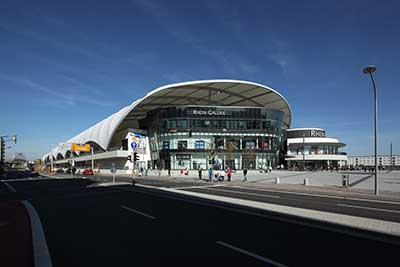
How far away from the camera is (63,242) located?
7.65 metres

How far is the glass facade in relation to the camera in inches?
2709

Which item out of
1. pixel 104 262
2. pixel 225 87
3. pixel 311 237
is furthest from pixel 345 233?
pixel 225 87

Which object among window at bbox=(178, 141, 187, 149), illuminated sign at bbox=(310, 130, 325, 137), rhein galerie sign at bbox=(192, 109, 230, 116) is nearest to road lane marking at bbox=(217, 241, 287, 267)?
window at bbox=(178, 141, 187, 149)

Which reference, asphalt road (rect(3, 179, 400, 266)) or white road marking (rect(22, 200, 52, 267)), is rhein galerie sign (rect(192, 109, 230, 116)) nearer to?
asphalt road (rect(3, 179, 400, 266))

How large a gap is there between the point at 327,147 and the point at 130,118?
6369cm

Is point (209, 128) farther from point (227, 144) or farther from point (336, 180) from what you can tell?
point (336, 180)

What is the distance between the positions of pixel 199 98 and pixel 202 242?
69975 millimetres

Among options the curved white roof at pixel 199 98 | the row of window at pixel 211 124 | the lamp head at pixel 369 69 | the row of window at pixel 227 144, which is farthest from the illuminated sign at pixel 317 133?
the lamp head at pixel 369 69

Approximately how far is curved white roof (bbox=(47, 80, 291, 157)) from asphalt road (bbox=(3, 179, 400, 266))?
176ft

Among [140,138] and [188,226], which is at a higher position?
[140,138]

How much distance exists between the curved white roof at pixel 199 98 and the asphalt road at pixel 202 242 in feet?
176

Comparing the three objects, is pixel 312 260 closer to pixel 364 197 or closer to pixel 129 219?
pixel 129 219

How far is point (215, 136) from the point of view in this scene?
70.3 metres

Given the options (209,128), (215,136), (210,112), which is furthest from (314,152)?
(210,112)
